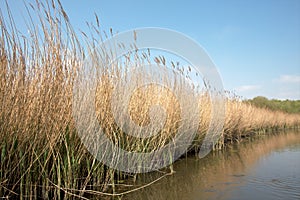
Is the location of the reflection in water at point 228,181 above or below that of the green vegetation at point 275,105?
below

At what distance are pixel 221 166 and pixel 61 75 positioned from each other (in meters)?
2.72

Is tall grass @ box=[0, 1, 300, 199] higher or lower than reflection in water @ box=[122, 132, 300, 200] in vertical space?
higher

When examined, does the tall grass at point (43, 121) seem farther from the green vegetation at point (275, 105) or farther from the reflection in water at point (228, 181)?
the green vegetation at point (275, 105)

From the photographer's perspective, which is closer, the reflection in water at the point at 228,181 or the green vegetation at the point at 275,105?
the reflection in water at the point at 228,181

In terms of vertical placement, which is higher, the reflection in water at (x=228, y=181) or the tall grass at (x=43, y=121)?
the tall grass at (x=43, y=121)

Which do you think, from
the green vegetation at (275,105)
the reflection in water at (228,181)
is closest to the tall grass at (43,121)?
the reflection in water at (228,181)

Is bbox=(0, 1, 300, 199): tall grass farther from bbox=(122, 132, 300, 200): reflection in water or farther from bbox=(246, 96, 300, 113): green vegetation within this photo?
bbox=(246, 96, 300, 113): green vegetation

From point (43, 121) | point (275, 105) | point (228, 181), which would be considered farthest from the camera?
point (275, 105)

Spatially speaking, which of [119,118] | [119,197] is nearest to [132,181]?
[119,197]

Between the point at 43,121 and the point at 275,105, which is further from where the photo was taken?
the point at 275,105

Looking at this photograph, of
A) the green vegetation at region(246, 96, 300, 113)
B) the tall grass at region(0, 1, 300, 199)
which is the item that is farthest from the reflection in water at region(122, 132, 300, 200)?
the green vegetation at region(246, 96, 300, 113)

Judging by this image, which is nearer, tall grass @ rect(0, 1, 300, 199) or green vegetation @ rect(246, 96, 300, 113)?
tall grass @ rect(0, 1, 300, 199)

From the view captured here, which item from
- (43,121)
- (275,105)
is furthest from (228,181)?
(275,105)

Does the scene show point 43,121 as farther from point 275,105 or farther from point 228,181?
point 275,105
